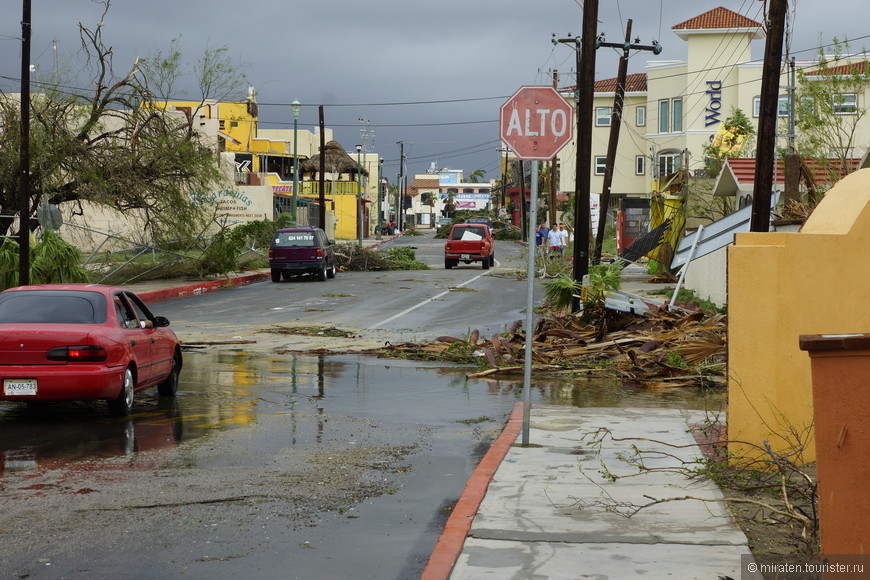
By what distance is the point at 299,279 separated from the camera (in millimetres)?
40344

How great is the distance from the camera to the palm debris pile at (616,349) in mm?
15195

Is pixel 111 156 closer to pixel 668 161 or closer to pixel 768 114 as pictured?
pixel 768 114

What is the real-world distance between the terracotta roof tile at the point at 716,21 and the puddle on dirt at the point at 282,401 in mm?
52583

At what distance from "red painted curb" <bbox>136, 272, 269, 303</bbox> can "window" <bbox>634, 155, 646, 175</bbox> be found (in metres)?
42.7

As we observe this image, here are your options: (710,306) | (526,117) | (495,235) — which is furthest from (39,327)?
(495,235)

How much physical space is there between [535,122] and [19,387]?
5540mm

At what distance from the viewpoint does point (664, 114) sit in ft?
229

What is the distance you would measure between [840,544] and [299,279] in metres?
35.8

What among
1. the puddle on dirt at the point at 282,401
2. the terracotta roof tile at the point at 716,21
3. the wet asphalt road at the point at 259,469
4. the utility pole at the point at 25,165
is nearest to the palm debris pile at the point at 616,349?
the puddle on dirt at the point at 282,401

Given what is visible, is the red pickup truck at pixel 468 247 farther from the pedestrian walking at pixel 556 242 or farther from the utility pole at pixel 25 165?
the utility pole at pixel 25 165

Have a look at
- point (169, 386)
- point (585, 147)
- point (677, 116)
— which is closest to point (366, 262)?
point (585, 147)

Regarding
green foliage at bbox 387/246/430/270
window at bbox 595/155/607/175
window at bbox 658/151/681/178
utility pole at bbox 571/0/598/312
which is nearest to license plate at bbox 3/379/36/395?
utility pole at bbox 571/0/598/312

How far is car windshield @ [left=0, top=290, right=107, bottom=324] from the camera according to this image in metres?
11.2

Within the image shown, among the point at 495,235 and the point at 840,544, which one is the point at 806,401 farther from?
the point at 495,235
